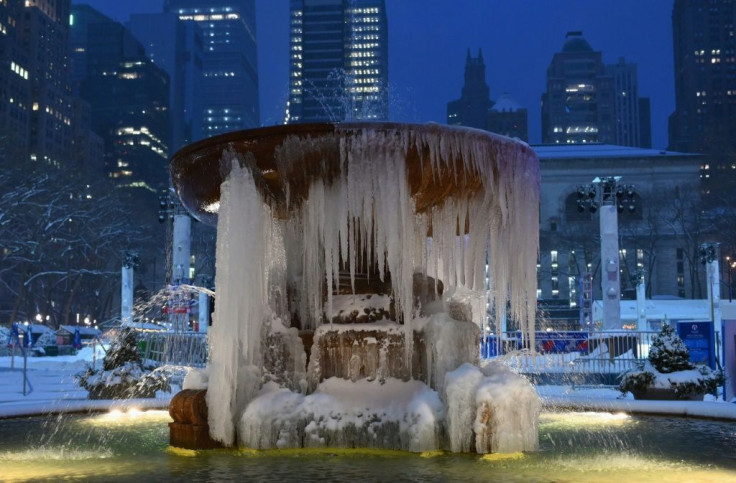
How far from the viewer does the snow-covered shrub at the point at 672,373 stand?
15086 mm

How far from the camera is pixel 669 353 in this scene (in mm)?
15484

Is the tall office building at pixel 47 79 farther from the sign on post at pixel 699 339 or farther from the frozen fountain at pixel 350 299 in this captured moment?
the frozen fountain at pixel 350 299

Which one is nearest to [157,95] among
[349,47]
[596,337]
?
[349,47]

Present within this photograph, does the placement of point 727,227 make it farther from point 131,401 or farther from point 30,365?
point 131,401

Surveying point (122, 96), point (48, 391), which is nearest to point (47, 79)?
point (122, 96)

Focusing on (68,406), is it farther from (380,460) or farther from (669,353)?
(669,353)

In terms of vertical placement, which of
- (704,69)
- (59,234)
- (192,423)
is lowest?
(192,423)

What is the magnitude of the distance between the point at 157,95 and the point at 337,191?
554ft

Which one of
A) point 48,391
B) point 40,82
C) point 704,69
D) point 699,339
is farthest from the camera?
point 704,69

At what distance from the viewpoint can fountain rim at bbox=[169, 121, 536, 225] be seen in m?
9.24

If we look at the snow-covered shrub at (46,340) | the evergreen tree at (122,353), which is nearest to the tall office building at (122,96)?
the snow-covered shrub at (46,340)

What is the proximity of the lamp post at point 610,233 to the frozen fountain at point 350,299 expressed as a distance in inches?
920

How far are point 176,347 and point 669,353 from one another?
50.2 ft

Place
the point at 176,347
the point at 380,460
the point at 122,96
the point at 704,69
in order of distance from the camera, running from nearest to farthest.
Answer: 1. the point at 380,460
2. the point at 176,347
3. the point at 122,96
4. the point at 704,69
